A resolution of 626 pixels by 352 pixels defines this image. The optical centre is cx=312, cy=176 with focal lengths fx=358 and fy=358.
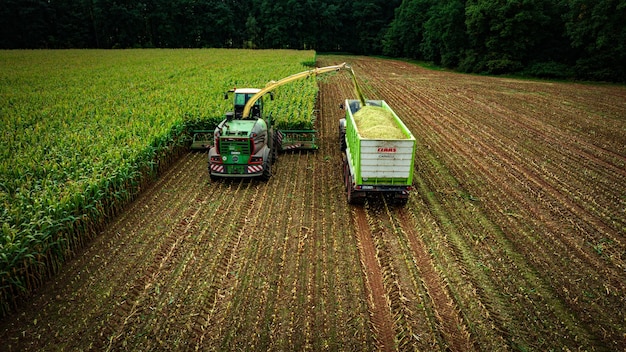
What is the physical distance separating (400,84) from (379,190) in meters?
27.8

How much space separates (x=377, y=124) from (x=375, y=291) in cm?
580

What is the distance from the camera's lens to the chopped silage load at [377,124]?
409 inches

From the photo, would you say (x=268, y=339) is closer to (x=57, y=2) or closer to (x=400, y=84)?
(x=400, y=84)

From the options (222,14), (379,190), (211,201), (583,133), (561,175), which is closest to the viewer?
(379,190)

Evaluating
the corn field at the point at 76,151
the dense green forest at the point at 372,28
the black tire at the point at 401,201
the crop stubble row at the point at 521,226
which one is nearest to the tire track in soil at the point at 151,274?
the corn field at the point at 76,151

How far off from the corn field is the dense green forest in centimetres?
3139

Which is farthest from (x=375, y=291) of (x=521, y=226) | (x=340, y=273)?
(x=521, y=226)

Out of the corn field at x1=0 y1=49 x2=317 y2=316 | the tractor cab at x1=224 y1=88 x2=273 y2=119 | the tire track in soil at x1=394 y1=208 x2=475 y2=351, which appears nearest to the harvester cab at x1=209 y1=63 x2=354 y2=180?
the tractor cab at x1=224 y1=88 x2=273 y2=119

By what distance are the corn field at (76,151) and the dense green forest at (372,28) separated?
31392 mm

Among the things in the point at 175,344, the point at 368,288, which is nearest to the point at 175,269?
the point at 175,344

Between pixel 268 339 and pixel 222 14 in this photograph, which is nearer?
pixel 268 339

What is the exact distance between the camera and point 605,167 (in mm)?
14078

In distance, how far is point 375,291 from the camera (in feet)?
23.6

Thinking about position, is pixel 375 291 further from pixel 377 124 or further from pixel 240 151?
pixel 240 151
